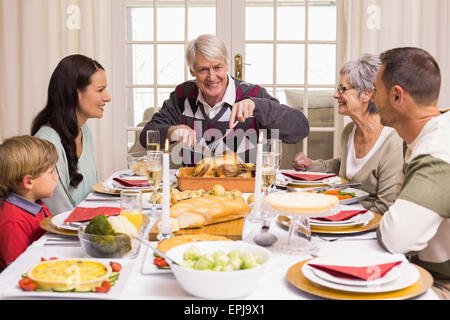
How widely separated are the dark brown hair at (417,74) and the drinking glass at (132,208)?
862 millimetres

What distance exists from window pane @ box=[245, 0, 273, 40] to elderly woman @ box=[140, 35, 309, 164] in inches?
49.1

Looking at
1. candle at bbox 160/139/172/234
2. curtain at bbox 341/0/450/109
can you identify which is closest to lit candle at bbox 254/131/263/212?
candle at bbox 160/139/172/234

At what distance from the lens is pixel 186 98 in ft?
9.67

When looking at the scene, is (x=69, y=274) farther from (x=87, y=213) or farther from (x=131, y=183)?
(x=131, y=183)

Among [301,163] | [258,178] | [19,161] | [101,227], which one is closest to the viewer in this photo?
[101,227]

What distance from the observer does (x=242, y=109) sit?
2.39 meters

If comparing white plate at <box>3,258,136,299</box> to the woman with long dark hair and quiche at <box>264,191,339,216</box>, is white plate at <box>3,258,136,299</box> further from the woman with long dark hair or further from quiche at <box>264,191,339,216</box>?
the woman with long dark hair

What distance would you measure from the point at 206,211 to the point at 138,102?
2.80 metres

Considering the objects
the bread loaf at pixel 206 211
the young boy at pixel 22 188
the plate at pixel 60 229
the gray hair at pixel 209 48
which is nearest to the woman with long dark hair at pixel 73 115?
the young boy at pixel 22 188

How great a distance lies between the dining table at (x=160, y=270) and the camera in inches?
42.0

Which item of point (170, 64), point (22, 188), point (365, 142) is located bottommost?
point (22, 188)

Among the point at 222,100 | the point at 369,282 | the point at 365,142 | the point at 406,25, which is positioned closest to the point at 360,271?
the point at 369,282

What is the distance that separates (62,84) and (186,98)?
2.32ft

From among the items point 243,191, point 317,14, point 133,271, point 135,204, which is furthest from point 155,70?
point 133,271
